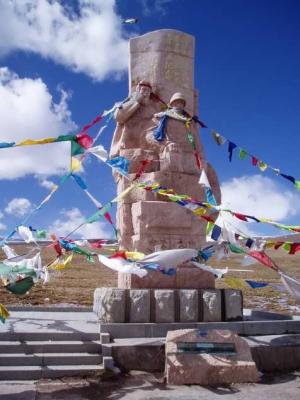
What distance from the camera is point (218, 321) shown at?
31.3ft

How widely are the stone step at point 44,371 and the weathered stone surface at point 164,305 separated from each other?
5.93 feet

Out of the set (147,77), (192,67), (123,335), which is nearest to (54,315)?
(123,335)

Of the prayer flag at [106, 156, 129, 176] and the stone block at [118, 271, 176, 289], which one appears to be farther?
the stone block at [118, 271, 176, 289]

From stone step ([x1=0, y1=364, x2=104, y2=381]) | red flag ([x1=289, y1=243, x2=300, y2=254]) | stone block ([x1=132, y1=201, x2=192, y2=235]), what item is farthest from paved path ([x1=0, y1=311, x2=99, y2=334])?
red flag ([x1=289, y1=243, x2=300, y2=254])

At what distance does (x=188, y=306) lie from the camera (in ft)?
31.1

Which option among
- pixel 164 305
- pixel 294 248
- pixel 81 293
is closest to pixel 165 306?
pixel 164 305

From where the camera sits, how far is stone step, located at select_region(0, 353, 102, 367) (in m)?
7.84

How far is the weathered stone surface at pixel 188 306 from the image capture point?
30.9 ft

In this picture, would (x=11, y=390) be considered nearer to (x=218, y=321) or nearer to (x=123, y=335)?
(x=123, y=335)

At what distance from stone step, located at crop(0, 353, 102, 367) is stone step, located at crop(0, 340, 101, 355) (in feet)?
0.40

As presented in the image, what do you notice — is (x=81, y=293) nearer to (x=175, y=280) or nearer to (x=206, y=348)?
(x=175, y=280)

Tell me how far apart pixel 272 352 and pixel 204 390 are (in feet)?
6.50

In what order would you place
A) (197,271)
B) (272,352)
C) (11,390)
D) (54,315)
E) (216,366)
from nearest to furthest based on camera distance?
(11,390) < (216,366) < (272,352) < (197,271) < (54,315)

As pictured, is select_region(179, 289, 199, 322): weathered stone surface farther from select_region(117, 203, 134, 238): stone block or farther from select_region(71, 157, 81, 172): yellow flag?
select_region(71, 157, 81, 172): yellow flag
